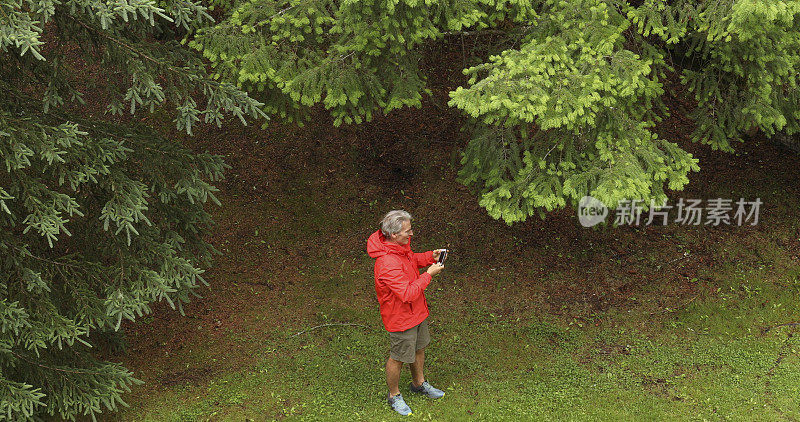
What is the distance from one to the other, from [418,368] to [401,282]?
1.22 meters

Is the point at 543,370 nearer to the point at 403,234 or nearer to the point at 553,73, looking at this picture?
the point at 403,234

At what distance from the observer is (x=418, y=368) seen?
21.1ft

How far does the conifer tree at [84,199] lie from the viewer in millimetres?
5617

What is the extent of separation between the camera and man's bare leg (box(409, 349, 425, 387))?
6.34 m

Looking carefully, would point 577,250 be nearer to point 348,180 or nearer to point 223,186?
point 348,180

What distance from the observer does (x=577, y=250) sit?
9.66m

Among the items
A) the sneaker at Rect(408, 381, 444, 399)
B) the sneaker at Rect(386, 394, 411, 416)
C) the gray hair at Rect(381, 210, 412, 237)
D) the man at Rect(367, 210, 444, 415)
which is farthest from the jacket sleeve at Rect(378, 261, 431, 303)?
the sneaker at Rect(408, 381, 444, 399)

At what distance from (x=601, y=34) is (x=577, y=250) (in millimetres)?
3994

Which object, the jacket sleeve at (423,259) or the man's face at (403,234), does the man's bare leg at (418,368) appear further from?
the man's face at (403,234)

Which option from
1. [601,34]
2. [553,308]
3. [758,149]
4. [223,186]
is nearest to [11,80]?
[223,186]

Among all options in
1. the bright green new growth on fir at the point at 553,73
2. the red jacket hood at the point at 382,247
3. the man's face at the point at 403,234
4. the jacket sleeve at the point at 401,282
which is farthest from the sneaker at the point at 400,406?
the bright green new growth on fir at the point at 553,73

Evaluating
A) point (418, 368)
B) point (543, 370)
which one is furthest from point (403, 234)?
point (543, 370)

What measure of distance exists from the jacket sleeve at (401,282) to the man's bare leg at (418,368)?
90 cm

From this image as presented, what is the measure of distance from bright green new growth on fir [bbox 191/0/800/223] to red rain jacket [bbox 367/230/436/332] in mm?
1368
